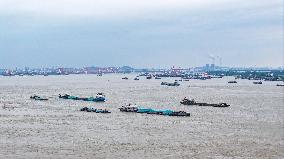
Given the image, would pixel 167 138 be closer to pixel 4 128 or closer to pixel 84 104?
pixel 4 128

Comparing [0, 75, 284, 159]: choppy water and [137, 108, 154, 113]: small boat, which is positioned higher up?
[137, 108, 154, 113]: small boat

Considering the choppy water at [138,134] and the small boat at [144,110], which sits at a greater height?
the small boat at [144,110]

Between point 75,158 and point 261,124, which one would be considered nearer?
point 75,158

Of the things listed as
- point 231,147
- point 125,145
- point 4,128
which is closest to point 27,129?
point 4,128

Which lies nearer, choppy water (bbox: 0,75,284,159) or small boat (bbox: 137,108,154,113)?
choppy water (bbox: 0,75,284,159)

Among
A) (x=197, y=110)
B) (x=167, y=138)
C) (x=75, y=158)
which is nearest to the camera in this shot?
(x=75, y=158)

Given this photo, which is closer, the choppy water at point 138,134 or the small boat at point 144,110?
the choppy water at point 138,134

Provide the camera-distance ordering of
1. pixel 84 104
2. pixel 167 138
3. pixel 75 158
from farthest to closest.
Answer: pixel 84 104 < pixel 167 138 < pixel 75 158

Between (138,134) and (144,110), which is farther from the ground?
(144,110)

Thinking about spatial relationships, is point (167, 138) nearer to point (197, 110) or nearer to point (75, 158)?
point (75, 158)

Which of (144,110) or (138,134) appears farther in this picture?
(144,110)
